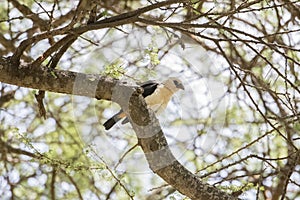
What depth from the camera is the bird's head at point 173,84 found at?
235 cm

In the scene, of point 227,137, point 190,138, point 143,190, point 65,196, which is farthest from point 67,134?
point 190,138

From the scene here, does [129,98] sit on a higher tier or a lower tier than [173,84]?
lower

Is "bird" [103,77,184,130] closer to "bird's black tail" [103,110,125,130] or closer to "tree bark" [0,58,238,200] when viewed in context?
"bird's black tail" [103,110,125,130]

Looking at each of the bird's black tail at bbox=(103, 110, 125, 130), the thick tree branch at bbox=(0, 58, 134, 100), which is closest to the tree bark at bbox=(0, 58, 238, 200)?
the thick tree branch at bbox=(0, 58, 134, 100)

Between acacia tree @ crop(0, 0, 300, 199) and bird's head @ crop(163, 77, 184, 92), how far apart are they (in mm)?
42

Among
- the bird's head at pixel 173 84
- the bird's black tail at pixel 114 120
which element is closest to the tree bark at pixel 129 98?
the bird's black tail at pixel 114 120

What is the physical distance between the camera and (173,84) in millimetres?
2361

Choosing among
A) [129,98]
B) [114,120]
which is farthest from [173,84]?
[129,98]

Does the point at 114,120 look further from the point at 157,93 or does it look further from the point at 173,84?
the point at 173,84

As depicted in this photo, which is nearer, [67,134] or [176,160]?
[176,160]

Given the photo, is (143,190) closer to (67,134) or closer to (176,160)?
(67,134)

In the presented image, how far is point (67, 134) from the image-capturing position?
11.0 feet

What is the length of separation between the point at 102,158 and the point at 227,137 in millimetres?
1365

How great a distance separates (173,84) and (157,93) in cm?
15
